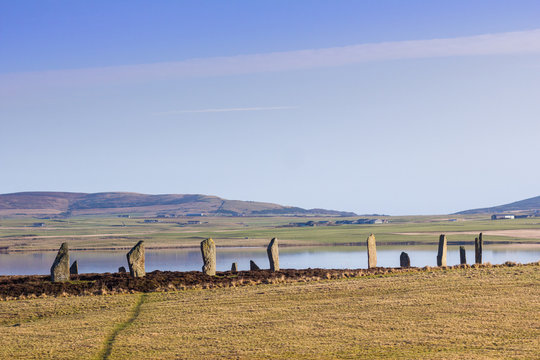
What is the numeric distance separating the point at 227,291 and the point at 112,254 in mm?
60249

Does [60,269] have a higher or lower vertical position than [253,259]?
higher

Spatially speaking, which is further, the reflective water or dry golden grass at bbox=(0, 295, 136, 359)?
the reflective water

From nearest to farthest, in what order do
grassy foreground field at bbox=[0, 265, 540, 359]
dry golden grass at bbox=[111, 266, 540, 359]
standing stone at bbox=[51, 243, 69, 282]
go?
1. dry golden grass at bbox=[111, 266, 540, 359]
2. grassy foreground field at bbox=[0, 265, 540, 359]
3. standing stone at bbox=[51, 243, 69, 282]

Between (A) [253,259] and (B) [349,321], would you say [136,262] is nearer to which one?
(B) [349,321]

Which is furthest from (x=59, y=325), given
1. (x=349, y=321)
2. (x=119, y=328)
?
(x=349, y=321)

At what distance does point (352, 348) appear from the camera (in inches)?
639

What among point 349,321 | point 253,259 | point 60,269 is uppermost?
point 60,269

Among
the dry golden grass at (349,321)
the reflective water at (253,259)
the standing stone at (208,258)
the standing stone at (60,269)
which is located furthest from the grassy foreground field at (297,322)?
the reflective water at (253,259)

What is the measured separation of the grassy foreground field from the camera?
16.2 m

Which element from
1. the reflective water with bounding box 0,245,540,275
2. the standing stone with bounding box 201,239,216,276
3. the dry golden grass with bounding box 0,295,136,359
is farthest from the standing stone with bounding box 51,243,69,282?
the reflective water with bounding box 0,245,540,275

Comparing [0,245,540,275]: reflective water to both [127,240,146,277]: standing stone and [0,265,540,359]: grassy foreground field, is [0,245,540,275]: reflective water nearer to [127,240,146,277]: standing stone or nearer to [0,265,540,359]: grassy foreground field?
[127,240,146,277]: standing stone

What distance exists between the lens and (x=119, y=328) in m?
19.4

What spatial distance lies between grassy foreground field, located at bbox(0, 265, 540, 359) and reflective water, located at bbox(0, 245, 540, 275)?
97.1 ft

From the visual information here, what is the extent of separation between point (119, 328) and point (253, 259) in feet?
166
